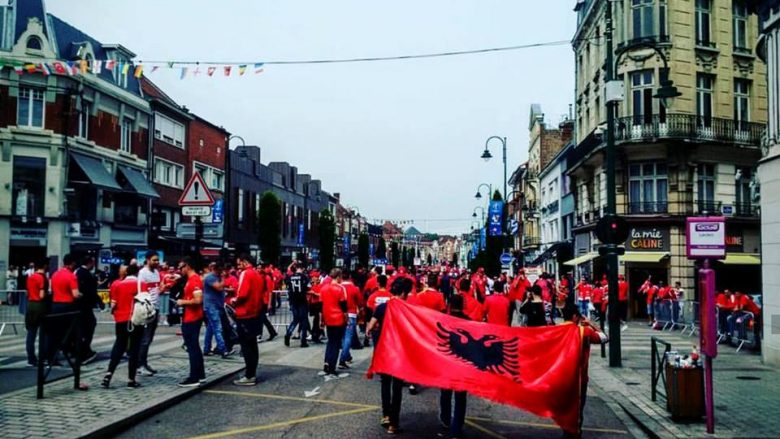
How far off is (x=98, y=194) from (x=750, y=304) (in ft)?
102

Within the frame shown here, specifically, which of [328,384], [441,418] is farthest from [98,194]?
[441,418]

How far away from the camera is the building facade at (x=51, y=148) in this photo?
3203 cm

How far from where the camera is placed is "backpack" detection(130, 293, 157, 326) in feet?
33.2

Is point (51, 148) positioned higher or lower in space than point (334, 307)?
higher

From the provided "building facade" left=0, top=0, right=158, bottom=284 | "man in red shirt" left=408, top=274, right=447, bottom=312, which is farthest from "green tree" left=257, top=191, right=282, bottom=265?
"man in red shirt" left=408, top=274, right=447, bottom=312

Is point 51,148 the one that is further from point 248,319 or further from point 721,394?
point 721,394

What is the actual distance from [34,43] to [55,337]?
93.7 feet

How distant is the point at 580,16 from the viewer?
131 ft

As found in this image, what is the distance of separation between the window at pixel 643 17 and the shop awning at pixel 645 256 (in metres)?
9.79

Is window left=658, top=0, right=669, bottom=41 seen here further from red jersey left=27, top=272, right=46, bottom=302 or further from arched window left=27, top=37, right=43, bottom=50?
arched window left=27, top=37, right=43, bottom=50

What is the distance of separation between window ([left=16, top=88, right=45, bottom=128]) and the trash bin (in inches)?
1273

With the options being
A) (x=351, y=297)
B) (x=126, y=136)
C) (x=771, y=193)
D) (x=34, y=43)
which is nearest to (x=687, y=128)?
(x=771, y=193)

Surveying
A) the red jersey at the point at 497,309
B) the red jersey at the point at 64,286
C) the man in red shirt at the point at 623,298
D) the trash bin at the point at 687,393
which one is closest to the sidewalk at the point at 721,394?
the trash bin at the point at 687,393

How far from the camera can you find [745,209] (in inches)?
1232
